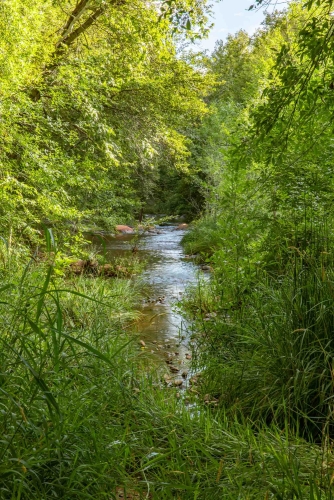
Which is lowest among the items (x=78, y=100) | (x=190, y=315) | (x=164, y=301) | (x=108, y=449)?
(x=164, y=301)

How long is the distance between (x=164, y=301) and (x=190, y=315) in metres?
1.48

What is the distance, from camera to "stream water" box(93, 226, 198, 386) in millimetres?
4836

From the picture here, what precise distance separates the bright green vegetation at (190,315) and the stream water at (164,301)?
11.4 inches

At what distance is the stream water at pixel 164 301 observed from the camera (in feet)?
15.9

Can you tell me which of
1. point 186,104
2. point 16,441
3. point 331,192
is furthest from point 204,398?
point 186,104

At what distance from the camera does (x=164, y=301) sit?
24.6 feet

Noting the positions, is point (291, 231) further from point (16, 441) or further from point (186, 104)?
point (186, 104)

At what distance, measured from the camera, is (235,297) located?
4270 millimetres

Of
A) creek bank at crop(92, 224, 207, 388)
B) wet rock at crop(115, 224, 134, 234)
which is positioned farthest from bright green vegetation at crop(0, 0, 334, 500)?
wet rock at crop(115, 224, 134, 234)

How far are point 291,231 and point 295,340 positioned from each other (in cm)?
154

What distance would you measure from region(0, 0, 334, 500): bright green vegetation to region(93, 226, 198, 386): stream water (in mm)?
289

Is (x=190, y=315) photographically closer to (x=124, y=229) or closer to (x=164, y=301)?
(x=164, y=301)

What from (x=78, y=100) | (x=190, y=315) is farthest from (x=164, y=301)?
(x=78, y=100)

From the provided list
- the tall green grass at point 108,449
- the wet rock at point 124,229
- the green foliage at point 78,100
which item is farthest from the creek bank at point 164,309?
the wet rock at point 124,229
